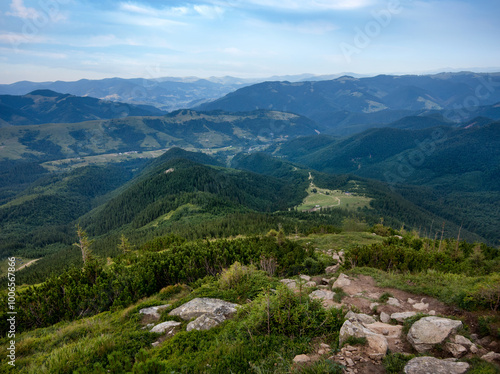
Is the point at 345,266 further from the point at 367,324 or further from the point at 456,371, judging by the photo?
the point at 456,371

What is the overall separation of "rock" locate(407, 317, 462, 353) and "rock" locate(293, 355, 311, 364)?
4.85 metres

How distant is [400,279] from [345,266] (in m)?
7.33

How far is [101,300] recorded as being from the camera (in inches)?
862

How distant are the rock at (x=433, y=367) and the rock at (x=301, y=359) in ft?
12.2

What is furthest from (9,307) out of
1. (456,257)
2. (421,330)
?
(456,257)

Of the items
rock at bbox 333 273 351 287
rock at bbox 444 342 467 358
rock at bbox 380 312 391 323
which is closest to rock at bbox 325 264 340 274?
rock at bbox 333 273 351 287

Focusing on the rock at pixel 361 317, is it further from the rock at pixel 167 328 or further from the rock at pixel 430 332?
the rock at pixel 167 328

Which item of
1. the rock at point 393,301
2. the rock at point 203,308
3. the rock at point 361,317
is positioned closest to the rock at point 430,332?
the rock at point 361,317

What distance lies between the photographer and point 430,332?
10.8m

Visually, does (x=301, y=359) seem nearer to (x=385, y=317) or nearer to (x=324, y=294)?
(x=385, y=317)

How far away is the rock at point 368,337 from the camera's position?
1023 cm

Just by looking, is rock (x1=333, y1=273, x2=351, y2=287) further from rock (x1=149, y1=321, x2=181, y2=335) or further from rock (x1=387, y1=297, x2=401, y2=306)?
rock (x1=149, y1=321, x2=181, y2=335)

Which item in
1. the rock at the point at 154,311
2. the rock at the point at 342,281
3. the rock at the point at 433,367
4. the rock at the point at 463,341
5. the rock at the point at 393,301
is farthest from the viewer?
the rock at the point at 342,281

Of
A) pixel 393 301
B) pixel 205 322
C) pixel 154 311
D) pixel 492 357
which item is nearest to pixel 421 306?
pixel 393 301
